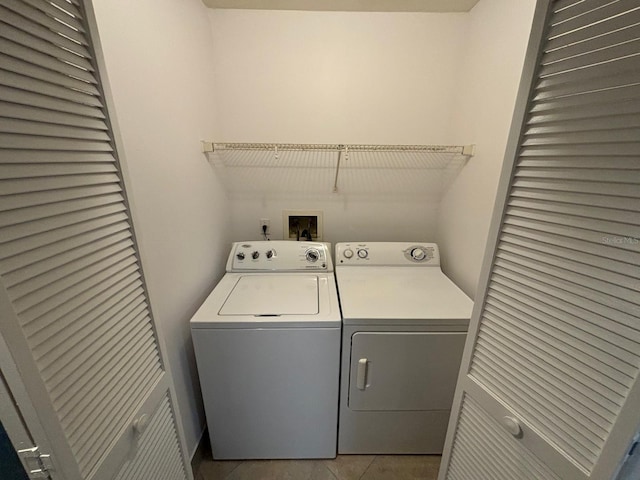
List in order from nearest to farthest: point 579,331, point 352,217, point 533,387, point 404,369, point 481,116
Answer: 1. point 579,331
2. point 533,387
3. point 404,369
4. point 481,116
5. point 352,217

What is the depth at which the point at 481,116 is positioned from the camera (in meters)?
1.51

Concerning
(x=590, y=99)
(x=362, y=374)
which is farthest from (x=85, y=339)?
(x=590, y=99)

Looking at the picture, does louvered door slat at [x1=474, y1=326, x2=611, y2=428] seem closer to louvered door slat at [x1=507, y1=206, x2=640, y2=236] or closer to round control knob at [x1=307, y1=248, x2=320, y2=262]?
louvered door slat at [x1=507, y1=206, x2=640, y2=236]

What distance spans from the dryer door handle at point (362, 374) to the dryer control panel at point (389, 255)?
71 cm

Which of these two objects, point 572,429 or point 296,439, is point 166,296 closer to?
point 296,439

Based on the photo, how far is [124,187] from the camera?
79 cm

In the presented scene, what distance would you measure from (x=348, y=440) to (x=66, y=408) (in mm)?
1485

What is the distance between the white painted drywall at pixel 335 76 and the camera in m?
1.71

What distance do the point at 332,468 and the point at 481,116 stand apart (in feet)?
7.30

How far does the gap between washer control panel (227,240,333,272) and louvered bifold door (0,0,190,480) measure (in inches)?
39.4

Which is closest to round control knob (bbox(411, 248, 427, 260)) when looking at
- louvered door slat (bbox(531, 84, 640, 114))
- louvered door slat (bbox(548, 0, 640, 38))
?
louvered door slat (bbox(531, 84, 640, 114))

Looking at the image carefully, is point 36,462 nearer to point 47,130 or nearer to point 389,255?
point 47,130

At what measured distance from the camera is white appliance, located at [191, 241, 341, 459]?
1307 millimetres

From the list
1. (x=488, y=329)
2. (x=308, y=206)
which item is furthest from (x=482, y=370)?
(x=308, y=206)
